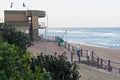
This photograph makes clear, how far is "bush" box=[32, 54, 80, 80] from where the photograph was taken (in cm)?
655

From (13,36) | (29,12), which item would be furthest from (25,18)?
(13,36)

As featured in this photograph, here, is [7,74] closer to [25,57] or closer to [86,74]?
[25,57]

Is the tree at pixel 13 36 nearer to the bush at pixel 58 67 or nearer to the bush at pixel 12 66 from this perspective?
the bush at pixel 58 67

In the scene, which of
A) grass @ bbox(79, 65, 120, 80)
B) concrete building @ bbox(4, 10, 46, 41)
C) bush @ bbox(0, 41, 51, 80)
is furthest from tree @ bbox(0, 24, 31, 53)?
concrete building @ bbox(4, 10, 46, 41)

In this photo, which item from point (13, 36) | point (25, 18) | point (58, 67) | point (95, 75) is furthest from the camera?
point (25, 18)

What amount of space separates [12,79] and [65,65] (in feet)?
10.2

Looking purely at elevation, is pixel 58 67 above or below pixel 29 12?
below

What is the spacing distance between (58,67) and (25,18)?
36.6m

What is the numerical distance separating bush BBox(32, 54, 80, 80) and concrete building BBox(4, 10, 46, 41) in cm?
3505

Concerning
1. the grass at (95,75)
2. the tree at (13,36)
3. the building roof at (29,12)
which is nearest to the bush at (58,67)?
the tree at (13,36)

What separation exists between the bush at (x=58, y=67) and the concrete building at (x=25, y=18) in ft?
115

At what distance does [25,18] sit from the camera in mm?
42906

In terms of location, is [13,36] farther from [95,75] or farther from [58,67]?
[95,75]

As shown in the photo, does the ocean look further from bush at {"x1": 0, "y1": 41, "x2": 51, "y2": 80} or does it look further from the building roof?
bush at {"x1": 0, "y1": 41, "x2": 51, "y2": 80}
